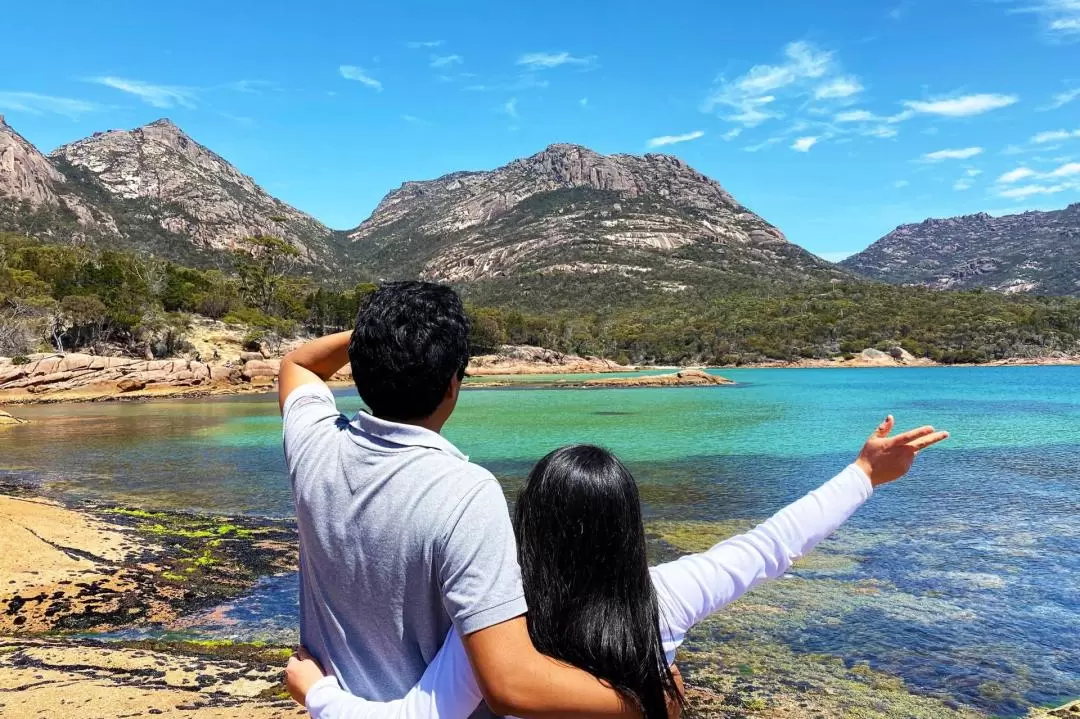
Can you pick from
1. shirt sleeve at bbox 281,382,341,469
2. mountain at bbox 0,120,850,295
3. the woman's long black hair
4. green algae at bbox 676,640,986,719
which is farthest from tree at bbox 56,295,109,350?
mountain at bbox 0,120,850,295

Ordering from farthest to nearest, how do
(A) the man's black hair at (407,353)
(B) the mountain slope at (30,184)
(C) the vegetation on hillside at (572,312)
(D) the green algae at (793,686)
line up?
(B) the mountain slope at (30,184), (C) the vegetation on hillside at (572,312), (D) the green algae at (793,686), (A) the man's black hair at (407,353)

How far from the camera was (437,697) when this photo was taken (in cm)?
160

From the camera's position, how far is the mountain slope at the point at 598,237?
13775cm

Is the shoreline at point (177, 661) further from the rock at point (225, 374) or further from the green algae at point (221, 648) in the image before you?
the rock at point (225, 374)

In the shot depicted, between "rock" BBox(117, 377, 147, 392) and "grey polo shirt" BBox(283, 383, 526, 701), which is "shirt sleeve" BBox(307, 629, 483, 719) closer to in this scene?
"grey polo shirt" BBox(283, 383, 526, 701)

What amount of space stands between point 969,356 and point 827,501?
341 ft

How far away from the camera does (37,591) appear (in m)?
7.05

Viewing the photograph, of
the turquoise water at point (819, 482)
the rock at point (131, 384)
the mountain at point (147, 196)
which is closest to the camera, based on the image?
the turquoise water at point (819, 482)

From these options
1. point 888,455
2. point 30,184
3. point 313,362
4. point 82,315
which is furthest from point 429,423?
point 30,184

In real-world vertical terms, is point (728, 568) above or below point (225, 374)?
above

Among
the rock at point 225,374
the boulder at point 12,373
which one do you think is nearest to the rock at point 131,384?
the rock at point 225,374

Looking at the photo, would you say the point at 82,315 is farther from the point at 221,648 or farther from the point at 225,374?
the point at 221,648

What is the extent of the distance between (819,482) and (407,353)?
15.5 meters

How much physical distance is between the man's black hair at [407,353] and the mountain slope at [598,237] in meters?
127
